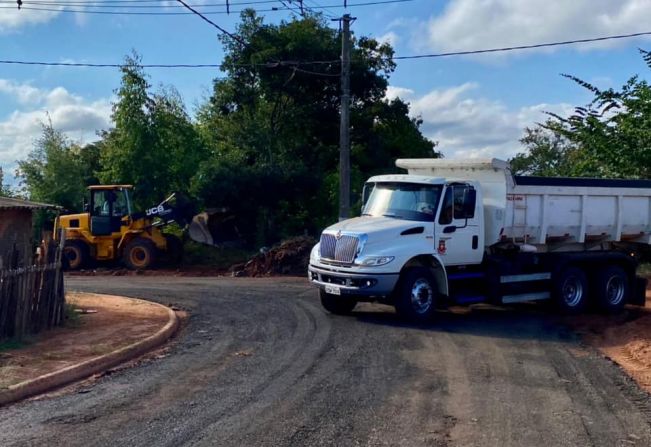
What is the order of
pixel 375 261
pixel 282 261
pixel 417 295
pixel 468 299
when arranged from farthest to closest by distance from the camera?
pixel 282 261, pixel 468 299, pixel 417 295, pixel 375 261

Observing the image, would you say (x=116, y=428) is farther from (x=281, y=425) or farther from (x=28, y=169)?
(x=28, y=169)

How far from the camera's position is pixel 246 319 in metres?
14.0

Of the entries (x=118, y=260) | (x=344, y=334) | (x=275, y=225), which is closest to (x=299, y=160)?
(x=275, y=225)

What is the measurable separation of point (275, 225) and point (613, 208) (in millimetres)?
16126

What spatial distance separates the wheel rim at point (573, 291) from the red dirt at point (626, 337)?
14.1 inches

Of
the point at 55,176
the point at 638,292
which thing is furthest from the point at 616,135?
the point at 55,176

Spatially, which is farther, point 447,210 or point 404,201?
point 404,201

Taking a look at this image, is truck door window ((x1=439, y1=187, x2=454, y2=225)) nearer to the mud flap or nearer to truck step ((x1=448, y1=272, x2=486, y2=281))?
Answer: truck step ((x1=448, y1=272, x2=486, y2=281))

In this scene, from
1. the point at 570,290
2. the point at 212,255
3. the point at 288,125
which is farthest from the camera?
the point at 288,125

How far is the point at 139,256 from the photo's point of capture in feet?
86.6

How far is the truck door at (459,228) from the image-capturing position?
1412 centimetres

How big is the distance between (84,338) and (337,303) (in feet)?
16.4

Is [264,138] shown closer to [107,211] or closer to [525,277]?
[107,211]

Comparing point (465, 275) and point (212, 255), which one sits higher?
point (465, 275)
